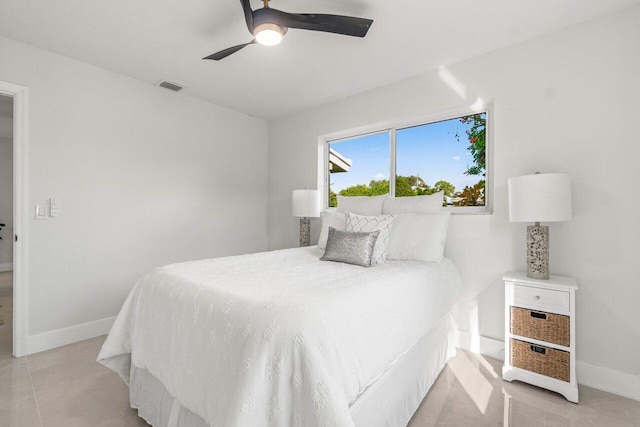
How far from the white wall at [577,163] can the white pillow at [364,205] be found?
2.28 feet

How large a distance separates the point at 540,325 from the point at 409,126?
2143mm

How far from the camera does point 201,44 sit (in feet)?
8.06

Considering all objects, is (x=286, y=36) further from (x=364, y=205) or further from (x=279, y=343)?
(x=279, y=343)

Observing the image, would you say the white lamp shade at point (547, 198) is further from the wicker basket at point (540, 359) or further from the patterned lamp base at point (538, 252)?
the wicker basket at point (540, 359)

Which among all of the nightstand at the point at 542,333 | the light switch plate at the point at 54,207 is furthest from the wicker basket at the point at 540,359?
the light switch plate at the point at 54,207

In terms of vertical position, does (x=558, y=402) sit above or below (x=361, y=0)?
below

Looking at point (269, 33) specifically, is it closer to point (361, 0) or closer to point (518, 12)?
point (361, 0)

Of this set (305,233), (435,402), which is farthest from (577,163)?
(305,233)

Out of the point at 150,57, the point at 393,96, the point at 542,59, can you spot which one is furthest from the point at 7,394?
the point at 542,59

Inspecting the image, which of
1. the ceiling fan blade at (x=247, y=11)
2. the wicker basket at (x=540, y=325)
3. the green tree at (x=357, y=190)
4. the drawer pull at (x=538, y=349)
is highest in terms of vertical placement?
the ceiling fan blade at (x=247, y=11)

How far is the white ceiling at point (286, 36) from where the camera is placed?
198 cm

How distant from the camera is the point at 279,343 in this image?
104cm

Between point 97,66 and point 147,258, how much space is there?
1.97m

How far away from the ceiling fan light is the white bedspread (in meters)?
1.47
